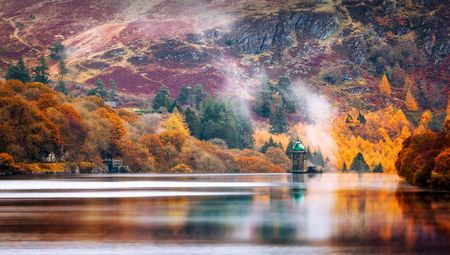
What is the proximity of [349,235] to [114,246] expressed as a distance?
1052 cm

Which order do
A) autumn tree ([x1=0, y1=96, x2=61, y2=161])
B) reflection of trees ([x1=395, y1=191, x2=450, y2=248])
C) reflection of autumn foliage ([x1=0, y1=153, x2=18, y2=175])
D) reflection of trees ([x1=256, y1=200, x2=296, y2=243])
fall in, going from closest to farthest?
reflection of trees ([x1=395, y1=191, x2=450, y2=248]), reflection of trees ([x1=256, y1=200, x2=296, y2=243]), reflection of autumn foliage ([x1=0, y1=153, x2=18, y2=175]), autumn tree ([x1=0, y1=96, x2=61, y2=161])

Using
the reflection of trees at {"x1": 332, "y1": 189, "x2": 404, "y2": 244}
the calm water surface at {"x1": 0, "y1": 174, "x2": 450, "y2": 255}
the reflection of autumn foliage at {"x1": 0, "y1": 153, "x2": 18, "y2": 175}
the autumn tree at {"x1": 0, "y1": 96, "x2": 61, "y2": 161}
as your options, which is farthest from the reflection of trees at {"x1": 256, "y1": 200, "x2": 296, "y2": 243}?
the autumn tree at {"x1": 0, "y1": 96, "x2": 61, "y2": 161}

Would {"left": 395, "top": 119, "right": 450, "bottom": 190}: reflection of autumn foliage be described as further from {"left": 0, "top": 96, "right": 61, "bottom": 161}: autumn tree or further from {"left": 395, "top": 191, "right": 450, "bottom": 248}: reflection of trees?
{"left": 0, "top": 96, "right": 61, "bottom": 161}: autumn tree

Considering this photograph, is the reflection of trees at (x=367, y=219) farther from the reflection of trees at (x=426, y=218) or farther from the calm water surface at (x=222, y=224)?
the reflection of trees at (x=426, y=218)

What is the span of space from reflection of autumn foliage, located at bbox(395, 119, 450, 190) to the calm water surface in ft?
44.7

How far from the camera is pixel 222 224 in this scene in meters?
50.6

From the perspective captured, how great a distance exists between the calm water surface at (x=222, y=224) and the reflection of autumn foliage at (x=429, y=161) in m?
13.6

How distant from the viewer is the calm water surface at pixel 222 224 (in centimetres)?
4119

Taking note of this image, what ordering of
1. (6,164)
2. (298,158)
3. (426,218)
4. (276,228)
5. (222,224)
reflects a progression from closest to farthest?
(276,228), (222,224), (426,218), (6,164), (298,158)

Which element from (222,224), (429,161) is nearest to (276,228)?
(222,224)

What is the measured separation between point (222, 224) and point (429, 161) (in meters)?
50.6

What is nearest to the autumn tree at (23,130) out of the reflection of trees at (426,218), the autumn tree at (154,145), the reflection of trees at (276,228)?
the autumn tree at (154,145)

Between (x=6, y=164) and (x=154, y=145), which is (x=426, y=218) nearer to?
(x=6, y=164)

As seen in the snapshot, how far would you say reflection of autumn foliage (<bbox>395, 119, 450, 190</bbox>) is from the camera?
87.8 meters
